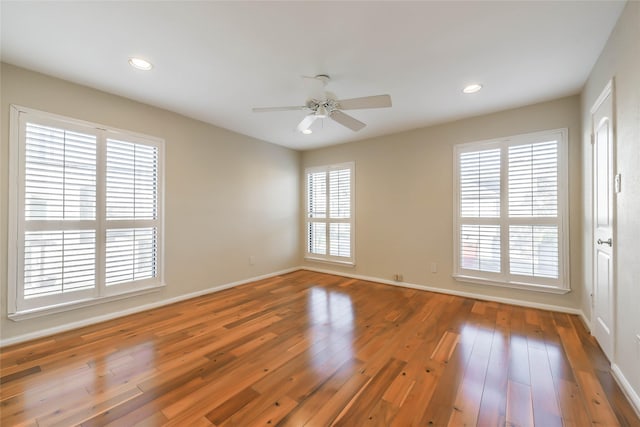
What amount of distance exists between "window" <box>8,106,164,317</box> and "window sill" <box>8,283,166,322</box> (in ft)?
0.04

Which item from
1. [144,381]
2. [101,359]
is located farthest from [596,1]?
[101,359]

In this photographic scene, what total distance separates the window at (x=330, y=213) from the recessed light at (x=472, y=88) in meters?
2.34

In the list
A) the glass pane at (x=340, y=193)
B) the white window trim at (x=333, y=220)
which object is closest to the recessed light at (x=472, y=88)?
the white window trim at (x=333, y=220)

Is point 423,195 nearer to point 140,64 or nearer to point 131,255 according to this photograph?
point 140,64

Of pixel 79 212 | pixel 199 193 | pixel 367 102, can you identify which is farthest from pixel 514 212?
pixel 79 212

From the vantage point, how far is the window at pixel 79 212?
8.13 ft

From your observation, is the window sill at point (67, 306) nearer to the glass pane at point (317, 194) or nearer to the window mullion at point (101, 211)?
the window mullion at point (101, 211)

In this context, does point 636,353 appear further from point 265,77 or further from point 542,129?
point 265,77

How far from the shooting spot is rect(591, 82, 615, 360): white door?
6.75ft

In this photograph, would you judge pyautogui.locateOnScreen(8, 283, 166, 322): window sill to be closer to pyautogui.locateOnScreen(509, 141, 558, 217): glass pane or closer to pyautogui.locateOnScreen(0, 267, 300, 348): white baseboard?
pyautogui.locateOnScreen(0, 267, 300, 348): white baseboard

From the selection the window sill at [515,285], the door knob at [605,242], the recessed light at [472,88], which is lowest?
the window sill at [515,285]

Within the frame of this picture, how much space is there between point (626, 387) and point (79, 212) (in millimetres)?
4853

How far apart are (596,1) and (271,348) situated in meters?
3.48

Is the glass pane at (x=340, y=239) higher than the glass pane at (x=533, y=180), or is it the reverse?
the glass pane at (x=533, y=180)
